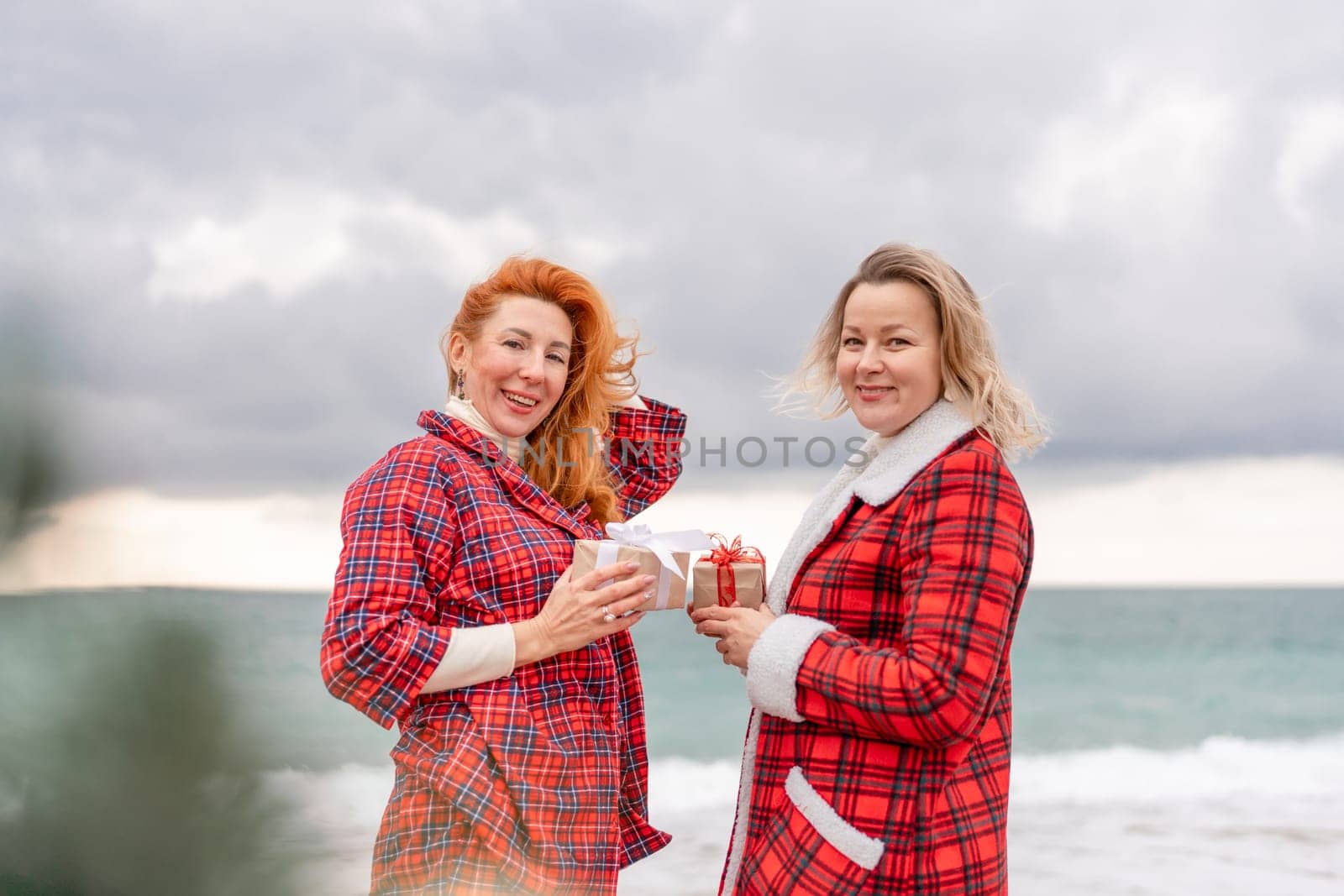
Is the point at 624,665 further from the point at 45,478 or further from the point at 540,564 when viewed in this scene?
the point at 45,478

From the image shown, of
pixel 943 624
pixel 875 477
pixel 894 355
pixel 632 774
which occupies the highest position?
pixel 894 355

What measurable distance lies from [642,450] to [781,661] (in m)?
1.00

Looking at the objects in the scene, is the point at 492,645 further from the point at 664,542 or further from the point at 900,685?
the point at 900,685

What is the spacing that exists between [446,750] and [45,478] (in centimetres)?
273

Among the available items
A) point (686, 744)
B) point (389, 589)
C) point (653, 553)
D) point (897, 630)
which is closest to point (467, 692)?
point (389, 589)

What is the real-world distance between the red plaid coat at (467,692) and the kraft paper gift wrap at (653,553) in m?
0.14

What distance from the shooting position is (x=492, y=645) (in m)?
2.03

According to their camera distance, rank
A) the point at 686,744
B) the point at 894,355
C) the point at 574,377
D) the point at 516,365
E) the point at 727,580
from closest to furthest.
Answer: the point at 894,355
the point at 727,580
the point at 516,365
the point at 574,377
the point at 686,744

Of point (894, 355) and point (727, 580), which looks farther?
point (727, 580)

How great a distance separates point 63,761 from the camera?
415cm

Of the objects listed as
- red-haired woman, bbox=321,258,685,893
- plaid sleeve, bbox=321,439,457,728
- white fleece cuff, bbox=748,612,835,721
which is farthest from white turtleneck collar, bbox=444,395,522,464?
white fleece cuff, bbox=748,612,835,721

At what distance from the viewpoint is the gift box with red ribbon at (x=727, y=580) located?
6.63 feet

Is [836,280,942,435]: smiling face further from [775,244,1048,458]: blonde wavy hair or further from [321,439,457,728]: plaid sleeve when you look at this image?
[321,439,457,728]: plaid sleeve

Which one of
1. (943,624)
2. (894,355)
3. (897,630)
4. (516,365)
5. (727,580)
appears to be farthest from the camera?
(516,365)
